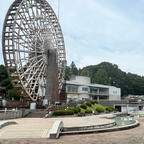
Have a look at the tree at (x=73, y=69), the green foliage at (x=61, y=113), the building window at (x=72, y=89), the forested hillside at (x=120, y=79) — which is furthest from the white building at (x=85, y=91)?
the tree at (x=73, y=69)

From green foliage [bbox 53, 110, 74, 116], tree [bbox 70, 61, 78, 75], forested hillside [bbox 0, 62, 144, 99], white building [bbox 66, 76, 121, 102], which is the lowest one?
green foliage [bbox 53, 110, 74, 116]

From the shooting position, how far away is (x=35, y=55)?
1420 inches

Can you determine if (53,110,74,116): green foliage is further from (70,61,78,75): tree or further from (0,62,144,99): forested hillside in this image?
(70,61,78,75): tree

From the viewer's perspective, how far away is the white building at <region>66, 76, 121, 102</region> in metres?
62.7

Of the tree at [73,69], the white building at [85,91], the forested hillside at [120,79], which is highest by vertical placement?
the tree at [73,69]

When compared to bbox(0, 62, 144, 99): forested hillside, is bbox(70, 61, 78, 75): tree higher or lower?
higher

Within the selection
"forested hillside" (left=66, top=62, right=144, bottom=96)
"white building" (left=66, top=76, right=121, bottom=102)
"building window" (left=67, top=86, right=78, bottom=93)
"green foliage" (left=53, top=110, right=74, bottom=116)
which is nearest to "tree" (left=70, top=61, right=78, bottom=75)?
"forested hillside" (left=66, top=62, right=144, bottom=96)

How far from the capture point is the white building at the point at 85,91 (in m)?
62.7

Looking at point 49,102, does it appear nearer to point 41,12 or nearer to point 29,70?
point 29,70

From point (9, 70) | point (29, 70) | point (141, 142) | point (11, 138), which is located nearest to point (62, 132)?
point (11, 138)

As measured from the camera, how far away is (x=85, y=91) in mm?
68312

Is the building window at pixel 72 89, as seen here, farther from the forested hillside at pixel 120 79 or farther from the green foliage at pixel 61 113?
the green foliage at pixel 61 113

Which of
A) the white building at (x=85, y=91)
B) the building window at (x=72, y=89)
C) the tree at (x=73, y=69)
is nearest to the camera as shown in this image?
the building window at (x=72, y=89)

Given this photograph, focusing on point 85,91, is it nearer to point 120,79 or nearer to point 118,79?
point 118,79
